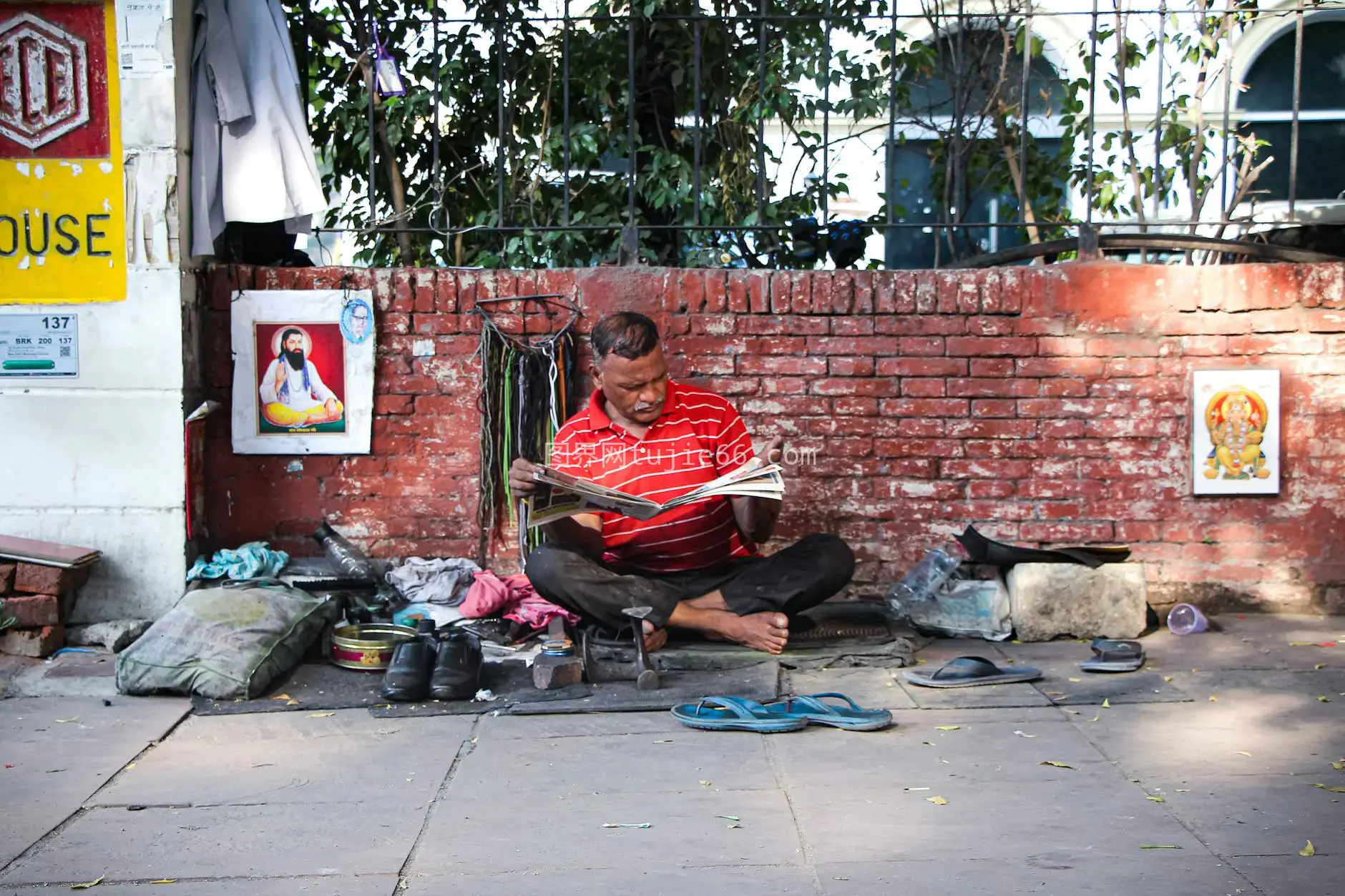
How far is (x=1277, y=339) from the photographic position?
18.6 ft

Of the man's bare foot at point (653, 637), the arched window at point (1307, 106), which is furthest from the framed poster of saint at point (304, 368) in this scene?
the arched window at point (1307, 106)

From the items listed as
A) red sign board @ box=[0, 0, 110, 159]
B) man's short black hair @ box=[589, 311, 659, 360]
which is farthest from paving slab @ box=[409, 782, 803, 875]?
red sign board @ box=[0, 0, 110, 159]

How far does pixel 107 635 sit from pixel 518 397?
1.93 metres

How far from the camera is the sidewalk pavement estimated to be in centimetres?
288

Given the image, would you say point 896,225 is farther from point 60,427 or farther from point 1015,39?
point 60,427

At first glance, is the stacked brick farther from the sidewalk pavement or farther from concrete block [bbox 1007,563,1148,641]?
concrete block [bbox 1007,563,1148,641]

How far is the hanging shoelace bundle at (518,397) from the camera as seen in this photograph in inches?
223

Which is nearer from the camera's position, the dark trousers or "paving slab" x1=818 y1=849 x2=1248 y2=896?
"paving slab" x1=818 y1=849 x2=1248 y2=896

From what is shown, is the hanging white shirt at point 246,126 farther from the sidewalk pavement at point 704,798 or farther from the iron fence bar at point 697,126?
the sidewalk pavement at point 704,798

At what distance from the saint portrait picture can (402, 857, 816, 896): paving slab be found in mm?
3190

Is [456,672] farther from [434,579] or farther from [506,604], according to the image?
[434,579]

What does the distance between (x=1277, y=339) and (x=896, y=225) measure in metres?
1.73

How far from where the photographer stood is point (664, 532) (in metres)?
5.09

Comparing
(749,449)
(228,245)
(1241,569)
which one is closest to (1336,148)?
(1241,569)
